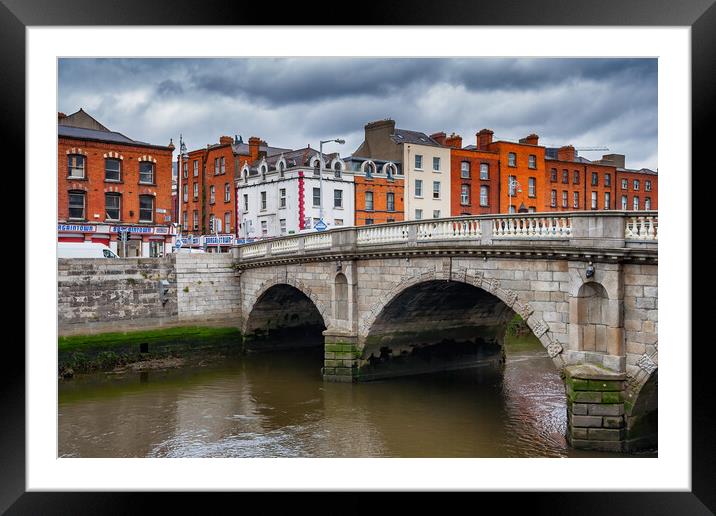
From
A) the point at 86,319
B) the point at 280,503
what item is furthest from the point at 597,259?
the point at 86,319

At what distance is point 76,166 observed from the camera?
26.4 m

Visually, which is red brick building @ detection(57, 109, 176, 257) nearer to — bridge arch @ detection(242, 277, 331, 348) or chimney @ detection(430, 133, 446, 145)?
bridge arch @ detection(242, 277, 331, 348)

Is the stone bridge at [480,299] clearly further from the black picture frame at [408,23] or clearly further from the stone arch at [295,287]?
the black picture frame at [408,23]

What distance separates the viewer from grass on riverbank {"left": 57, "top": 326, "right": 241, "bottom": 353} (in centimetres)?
2034

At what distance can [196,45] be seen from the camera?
764cm

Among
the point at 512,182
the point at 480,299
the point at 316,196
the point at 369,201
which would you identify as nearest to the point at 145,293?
the point at 480,299

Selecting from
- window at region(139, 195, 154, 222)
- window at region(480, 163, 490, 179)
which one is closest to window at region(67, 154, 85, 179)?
window at region(139, 195, 154, 222)

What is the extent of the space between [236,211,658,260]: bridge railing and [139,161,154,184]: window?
797 cm

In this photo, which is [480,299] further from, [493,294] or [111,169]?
[111,169]

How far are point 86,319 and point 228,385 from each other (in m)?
5.43

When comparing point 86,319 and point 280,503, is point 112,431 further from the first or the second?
point 280,503

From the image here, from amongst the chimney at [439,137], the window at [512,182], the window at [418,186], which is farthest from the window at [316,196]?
the window at [512,182]

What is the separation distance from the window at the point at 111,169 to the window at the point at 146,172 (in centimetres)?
101
